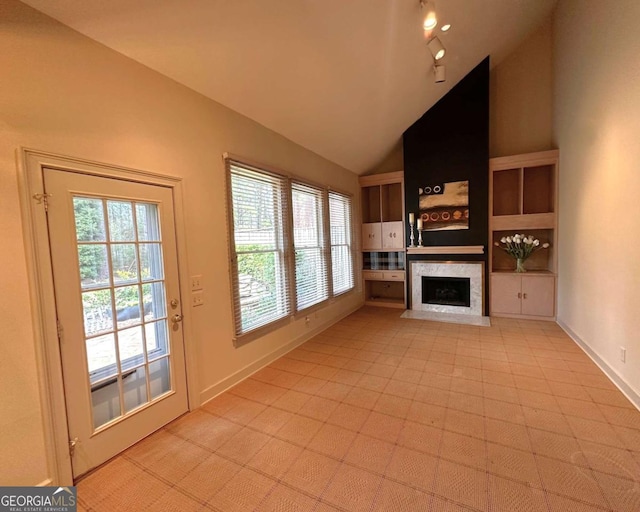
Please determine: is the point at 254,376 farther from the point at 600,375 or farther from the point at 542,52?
the point at 542,52

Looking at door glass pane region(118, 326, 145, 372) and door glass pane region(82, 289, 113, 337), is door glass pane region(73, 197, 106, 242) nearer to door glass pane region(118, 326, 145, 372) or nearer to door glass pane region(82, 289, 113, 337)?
door glass pane region(82, 289, 113, 337)

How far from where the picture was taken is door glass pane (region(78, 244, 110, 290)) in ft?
5.95

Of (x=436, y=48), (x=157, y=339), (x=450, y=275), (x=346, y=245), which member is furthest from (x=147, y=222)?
(x=450, y=275)

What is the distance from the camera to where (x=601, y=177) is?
9.82ft

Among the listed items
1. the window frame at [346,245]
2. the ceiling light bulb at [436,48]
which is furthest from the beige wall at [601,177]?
the window frame at [346,245]

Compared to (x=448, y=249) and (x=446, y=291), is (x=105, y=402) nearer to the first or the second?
(x=448, y=249)

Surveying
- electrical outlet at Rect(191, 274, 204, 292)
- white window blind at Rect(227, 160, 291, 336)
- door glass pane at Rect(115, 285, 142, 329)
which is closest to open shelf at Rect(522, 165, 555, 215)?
white window blind at Rect(227, 160, 291, 336)

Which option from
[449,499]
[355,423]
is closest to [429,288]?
[355,423]

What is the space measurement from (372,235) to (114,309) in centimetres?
469

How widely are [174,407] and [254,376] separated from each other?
2.87 ft

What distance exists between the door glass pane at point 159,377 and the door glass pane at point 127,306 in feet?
1.34

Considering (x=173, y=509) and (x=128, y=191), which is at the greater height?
(x=128, y=191)

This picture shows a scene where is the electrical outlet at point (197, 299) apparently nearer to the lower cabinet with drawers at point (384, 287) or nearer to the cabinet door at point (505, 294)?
the lower cabinet with drawers at point (384, 287)

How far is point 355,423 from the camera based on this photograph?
87.6 inches
